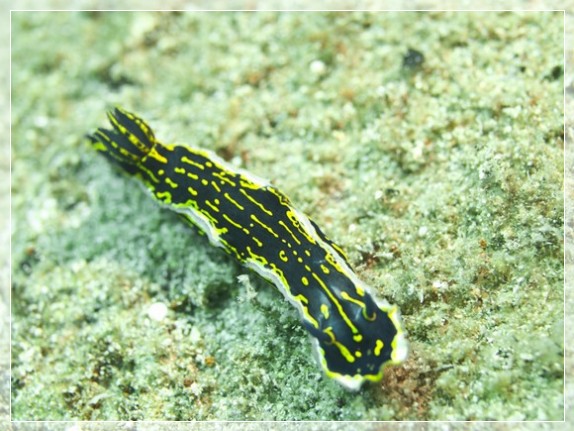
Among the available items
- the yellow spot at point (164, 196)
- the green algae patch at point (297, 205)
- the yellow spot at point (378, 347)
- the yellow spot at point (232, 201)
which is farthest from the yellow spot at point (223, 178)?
the yellow spot at point (378, 347)

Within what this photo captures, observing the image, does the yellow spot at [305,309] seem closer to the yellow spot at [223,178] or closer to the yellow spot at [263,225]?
the yellow spot at [263,225]

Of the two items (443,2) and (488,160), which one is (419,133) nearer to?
(488,160)

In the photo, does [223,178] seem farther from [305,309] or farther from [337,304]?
[337,304]

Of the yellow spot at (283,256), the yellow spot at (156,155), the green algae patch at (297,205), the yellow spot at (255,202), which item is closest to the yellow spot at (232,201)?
the yellow spot at (255,202)

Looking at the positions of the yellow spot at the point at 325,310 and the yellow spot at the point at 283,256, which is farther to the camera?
the yellow spot at the point at 283,256

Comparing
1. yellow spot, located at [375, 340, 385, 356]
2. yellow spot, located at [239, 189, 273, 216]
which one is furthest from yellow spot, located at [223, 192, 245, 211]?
yellow spot, located at [375, 340, 385, 356]

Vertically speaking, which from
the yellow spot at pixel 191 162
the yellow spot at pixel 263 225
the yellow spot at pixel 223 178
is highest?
the yellow spot at pixel 191 162

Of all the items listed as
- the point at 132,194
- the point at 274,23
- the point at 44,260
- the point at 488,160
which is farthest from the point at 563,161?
the point at 44,260

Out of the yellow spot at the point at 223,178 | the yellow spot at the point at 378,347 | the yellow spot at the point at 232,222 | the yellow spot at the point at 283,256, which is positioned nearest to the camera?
the yellow spot at the point at 378,347

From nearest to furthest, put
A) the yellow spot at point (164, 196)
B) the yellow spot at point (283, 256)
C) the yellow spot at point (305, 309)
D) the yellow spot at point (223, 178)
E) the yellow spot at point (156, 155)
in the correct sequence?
the yellow spot at point (305, 309)
the yellow spot at point (283, 256)
the yellow spot at point (223, 178)
the yellow spot at point (164, 196)
the yellow spot at point (156, 155)

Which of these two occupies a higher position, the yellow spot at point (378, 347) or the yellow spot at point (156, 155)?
the yellow spot at point (156, 155)
